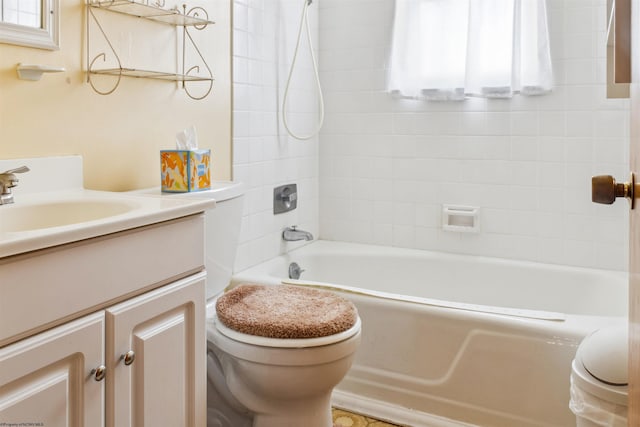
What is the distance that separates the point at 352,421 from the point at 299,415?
1.48 ft

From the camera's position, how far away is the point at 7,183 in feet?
4.13

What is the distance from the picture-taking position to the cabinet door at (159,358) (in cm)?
111

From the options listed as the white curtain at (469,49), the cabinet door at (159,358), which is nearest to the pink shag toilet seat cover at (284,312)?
the cabinet door at (159,358)

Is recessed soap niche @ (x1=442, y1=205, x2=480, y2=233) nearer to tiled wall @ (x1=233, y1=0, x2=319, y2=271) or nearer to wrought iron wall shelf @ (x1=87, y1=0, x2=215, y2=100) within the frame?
tiled wall @ (x1=233, y1=0, x2=319, y2=271)

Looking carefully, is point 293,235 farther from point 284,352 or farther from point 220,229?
point 284,352

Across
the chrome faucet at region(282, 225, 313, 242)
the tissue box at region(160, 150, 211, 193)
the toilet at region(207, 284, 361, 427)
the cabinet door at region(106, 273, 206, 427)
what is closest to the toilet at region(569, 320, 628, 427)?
the toilet at region(207, 284, 361, 427)

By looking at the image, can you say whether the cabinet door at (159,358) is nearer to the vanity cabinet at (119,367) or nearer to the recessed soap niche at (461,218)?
the vanity cabinet at (119,367)

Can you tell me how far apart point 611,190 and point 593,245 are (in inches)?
74.5

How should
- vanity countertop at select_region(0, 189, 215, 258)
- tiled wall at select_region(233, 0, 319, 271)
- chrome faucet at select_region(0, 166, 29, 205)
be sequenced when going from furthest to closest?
1. tiled wall at select_region(233, 0, 319, 271)
2. chrome faucet at select_region(0, 166, 29, 205)
3. vanity countertop at select_region(0, 189, 215, 258)

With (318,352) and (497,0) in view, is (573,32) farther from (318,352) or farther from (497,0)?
(318,352)

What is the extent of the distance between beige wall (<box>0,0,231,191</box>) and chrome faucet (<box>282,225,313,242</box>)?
58 cm

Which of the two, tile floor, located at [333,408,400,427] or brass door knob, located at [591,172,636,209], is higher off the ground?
brass door knob, located at [591,172,636,209]

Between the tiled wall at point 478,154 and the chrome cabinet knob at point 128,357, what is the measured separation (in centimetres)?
190

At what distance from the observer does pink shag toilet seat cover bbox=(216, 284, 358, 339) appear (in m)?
1.55
